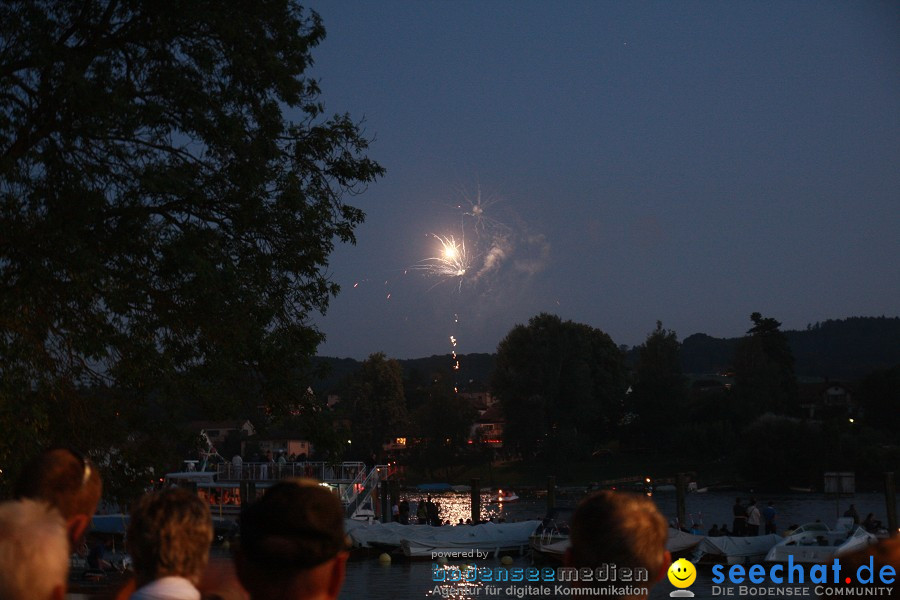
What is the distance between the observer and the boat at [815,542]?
28.1 meters

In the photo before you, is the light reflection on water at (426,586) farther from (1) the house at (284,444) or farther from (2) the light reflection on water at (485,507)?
(1) the house at (284,444)

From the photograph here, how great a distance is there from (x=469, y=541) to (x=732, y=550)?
9019 mm

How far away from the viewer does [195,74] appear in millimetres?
12742

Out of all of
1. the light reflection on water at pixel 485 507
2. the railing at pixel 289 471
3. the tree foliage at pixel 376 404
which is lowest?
the light reflection on water at pixel 485 507

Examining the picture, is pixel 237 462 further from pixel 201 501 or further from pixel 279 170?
pixel 201 501

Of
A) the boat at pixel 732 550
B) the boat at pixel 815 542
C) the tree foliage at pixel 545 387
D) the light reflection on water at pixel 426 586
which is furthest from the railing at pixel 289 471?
the tree foliage at pixel 545 387

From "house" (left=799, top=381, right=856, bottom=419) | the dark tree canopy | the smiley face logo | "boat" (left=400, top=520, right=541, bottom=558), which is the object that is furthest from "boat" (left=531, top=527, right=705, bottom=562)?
"house" (left=799, top=381, right=856, bottom=419)

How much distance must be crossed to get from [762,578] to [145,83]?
21.7m

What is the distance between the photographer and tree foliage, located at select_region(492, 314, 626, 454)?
8306 centimetres

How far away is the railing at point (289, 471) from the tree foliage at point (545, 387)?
4134 cm

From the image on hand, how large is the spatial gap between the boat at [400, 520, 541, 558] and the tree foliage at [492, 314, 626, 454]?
47.9 meters

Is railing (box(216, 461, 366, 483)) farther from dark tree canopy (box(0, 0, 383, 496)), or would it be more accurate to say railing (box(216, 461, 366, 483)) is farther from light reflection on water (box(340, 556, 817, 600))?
dark tree canopy (box(0, 0, 383, 496))

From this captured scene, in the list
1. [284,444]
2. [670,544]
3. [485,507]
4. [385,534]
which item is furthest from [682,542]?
[284,444]

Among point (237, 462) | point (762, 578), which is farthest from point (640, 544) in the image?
point (237, 462)
